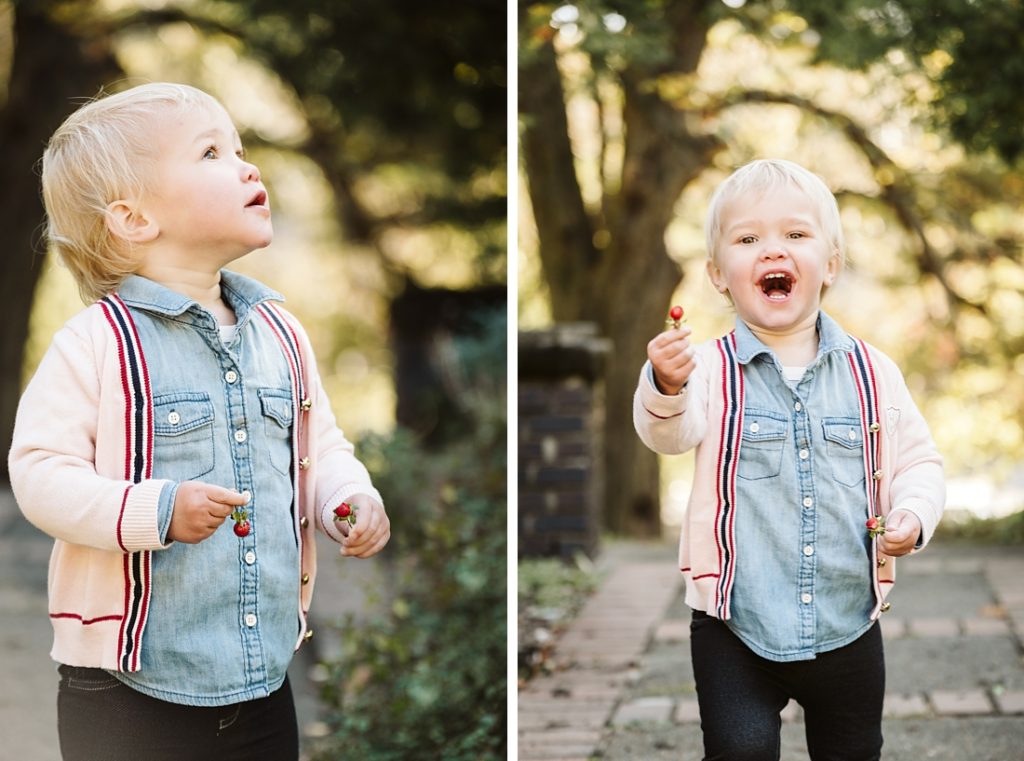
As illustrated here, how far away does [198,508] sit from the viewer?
5.73 feet

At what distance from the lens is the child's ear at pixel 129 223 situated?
6.48 feet

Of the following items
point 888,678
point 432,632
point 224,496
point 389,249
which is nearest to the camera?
point 224,496

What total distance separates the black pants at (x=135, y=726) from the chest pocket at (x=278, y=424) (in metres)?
0.41

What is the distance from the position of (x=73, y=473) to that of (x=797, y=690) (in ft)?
4.12

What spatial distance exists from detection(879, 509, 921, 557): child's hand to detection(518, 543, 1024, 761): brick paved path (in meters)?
0.90

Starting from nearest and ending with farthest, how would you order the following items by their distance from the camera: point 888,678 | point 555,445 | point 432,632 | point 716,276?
point 716,276
point 888,678
point 432,632
point 555,445

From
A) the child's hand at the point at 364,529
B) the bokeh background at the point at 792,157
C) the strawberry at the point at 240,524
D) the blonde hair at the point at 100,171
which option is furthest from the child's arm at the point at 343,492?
the bokeh background at the point at 792,157

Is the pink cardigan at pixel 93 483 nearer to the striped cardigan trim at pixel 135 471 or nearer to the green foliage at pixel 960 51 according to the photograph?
the striped cardigan trim at pixel 135 471

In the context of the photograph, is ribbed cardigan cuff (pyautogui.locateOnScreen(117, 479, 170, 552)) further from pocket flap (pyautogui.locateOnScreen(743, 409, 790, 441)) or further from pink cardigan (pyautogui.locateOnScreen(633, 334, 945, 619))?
pocket flap (pyautogui.locateOnScreen(743, 409, 790, 441))

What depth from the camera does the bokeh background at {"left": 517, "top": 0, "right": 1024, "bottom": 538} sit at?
15.0 ft

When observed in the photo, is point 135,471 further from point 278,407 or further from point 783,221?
point 783,221

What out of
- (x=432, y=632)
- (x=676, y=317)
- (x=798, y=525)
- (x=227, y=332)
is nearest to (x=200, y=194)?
(x=227, y=332)

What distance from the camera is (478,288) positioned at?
30.6ft

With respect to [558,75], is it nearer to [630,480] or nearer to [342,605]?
[630,480]
